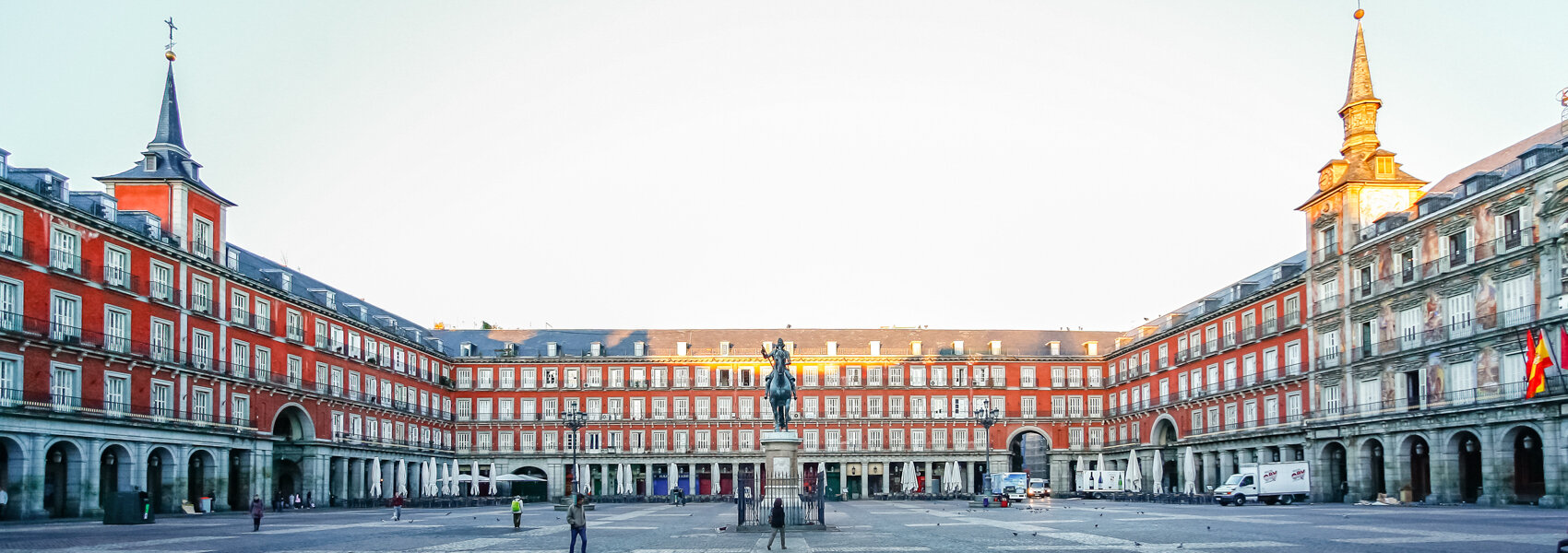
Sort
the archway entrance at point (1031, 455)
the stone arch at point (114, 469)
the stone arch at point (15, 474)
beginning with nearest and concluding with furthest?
the stone arch at point (15, 474) < the stone arch at point (114, 469) < the archway entrance at point (1031, 455)

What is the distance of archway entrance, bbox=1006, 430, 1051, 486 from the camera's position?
10488cm

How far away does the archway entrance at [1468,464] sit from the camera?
51.6m

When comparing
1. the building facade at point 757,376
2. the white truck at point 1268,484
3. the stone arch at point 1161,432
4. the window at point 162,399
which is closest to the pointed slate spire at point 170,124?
the building facade at point 757,376

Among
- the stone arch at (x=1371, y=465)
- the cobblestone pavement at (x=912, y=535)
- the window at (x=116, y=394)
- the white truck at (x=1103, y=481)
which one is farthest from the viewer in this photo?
the white truck at (x=1103, y=481)

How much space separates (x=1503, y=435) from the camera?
47719 mm

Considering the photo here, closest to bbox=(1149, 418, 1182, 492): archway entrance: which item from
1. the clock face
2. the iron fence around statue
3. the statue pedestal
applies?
the clock face

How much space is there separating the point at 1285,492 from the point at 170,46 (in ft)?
184

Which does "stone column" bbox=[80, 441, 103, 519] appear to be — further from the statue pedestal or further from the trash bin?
the statue pedestal

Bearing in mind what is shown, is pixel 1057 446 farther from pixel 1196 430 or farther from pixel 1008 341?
pixel 1196 430

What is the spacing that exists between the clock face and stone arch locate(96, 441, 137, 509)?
54946 mm

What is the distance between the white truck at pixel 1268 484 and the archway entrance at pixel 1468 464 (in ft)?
26.0

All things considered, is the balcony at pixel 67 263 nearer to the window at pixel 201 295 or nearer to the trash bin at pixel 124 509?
the window at pixel 201 295

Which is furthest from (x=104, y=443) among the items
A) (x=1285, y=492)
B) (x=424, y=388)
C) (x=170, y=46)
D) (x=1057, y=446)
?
(x=1057, y=446)

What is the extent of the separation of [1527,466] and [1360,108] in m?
20.1
